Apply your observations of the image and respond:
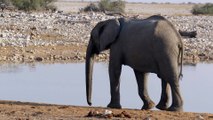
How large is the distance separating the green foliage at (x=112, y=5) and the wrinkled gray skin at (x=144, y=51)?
38724 millimetres

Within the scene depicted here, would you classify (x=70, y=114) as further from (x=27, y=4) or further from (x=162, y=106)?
(x=27, y=4)

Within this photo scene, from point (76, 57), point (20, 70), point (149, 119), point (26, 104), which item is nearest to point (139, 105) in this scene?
point (26, 104)

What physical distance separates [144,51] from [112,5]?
43.7m

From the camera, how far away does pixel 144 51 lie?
538 inches

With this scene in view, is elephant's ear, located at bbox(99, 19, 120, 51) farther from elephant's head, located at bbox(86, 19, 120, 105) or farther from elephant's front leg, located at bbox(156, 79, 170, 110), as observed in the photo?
elephant's front leg, located at bbox(156, 79, 170, 110)

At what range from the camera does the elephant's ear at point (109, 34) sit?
563 inches

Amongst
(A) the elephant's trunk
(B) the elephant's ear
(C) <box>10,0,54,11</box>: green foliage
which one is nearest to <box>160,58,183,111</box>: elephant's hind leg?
(B) the elephant's ear

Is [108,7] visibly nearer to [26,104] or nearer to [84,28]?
[84,28]

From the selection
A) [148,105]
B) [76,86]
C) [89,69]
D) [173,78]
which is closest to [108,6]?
[76,86]

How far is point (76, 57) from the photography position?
25797 mm

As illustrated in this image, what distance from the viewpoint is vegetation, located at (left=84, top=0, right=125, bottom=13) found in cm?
5400

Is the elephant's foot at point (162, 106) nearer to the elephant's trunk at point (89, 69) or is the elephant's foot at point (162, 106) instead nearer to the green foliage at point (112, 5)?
the elephant's trunk at point (89, 69)

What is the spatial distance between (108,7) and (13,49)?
2981 centimetres

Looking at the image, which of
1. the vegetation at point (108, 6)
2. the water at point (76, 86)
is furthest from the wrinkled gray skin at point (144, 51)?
the vegetation at point (108, 6)
